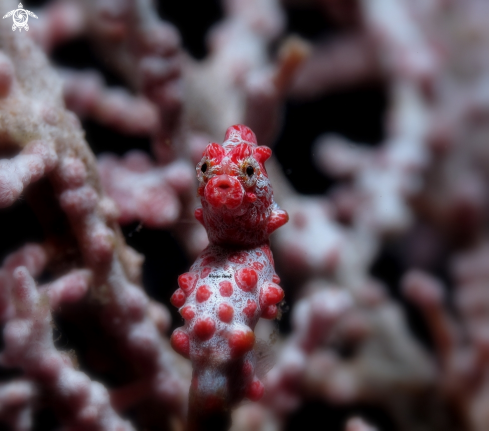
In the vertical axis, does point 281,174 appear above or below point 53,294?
above

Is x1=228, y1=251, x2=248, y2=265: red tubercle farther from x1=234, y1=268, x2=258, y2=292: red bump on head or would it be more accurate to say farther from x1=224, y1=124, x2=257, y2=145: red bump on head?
x1=224, y1=124, x2=257, y2=145: red bump on head

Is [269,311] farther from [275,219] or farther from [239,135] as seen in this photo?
[239,135]

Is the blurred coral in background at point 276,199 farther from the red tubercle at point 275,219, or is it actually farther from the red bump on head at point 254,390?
the red tubercle at point 275,219

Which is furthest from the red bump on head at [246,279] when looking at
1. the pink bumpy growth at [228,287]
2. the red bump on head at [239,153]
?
the red bump on head at [239,153]

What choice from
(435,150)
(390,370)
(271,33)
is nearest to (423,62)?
(435,150)

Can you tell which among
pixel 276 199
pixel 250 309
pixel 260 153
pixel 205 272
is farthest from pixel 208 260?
pixel 276 199

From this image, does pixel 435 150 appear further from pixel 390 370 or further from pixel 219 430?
pixel 219 430
